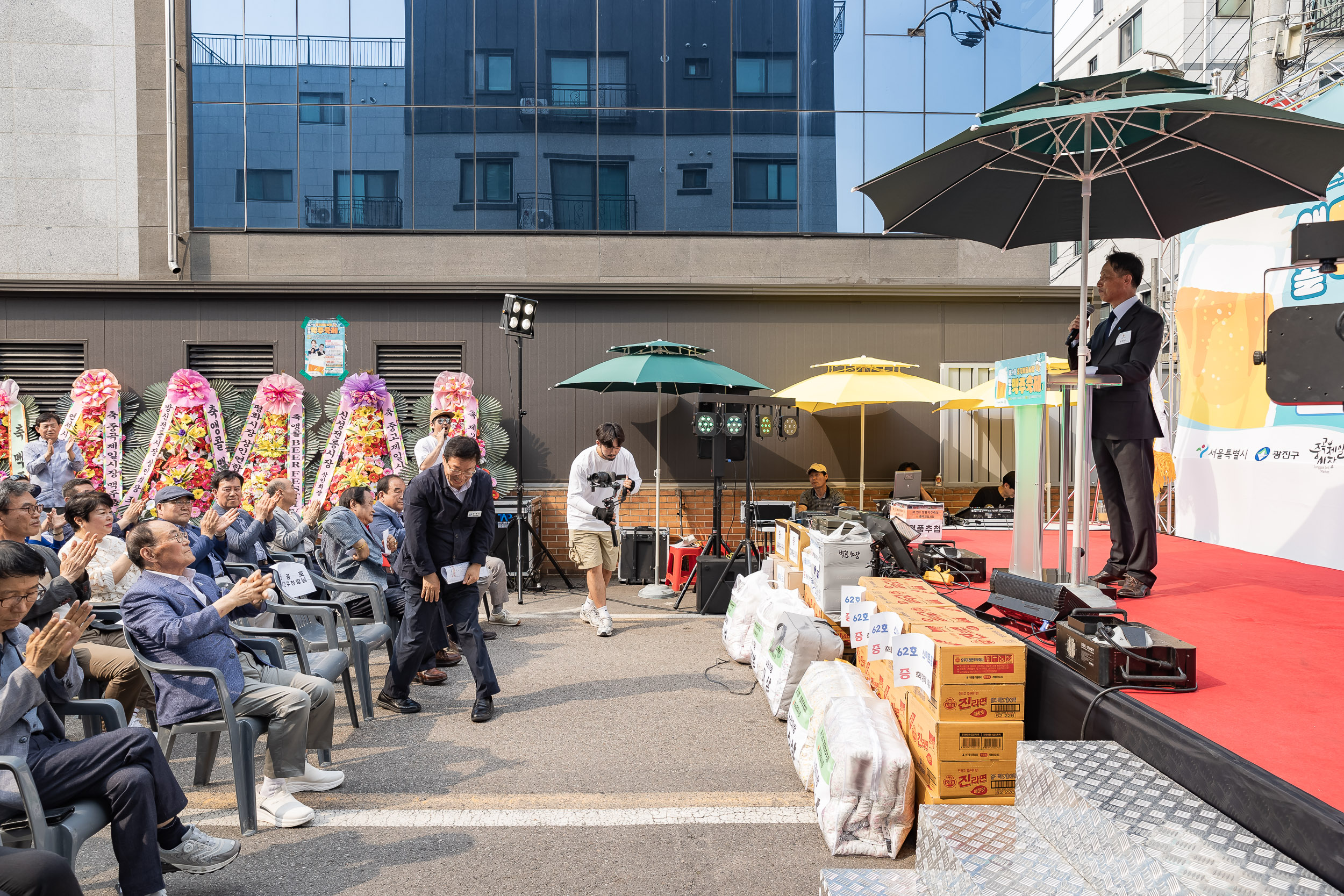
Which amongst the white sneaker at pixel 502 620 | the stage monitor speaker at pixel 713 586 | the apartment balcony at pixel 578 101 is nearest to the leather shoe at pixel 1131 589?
the stage monitor speaker at pixel 713 586

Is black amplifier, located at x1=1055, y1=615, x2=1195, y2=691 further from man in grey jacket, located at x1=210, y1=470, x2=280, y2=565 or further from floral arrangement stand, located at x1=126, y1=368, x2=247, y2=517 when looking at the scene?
floral arrangement stand, located at x1=126, y1=368, x2=247, y2=517

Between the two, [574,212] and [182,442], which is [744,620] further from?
[182,442]

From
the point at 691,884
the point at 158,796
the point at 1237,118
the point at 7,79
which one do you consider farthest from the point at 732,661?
the point at 7,79

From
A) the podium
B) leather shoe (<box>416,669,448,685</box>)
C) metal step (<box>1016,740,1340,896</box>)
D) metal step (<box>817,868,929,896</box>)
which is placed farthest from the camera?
leather shoe (<box>416,669,448,685</box>)

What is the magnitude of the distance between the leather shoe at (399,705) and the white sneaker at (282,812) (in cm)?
146

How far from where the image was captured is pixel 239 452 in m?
9.70

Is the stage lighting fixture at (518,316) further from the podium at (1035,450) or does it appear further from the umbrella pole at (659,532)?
the podium at (1035,450)

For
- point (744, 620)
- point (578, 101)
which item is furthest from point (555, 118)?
point (744, 620)

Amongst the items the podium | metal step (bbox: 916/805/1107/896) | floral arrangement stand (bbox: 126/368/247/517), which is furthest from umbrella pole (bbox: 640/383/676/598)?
metal step (bbox: 916/805/1107/896)

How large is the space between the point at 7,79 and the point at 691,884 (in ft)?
42.9

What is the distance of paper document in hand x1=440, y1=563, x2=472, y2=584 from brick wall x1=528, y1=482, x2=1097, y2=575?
5.01 meters

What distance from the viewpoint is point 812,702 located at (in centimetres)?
409

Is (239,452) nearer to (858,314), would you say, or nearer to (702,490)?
(702,490)

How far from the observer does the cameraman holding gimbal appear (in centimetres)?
743
